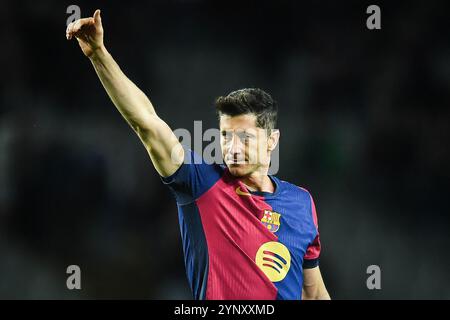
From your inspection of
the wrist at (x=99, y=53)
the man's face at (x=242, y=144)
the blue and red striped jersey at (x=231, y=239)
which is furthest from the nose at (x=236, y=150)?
the wrist at (x=99, y=53)

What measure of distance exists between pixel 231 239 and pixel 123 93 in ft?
2.63

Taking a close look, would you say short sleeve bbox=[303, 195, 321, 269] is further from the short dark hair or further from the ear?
the short dark hair

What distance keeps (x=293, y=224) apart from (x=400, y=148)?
319cm

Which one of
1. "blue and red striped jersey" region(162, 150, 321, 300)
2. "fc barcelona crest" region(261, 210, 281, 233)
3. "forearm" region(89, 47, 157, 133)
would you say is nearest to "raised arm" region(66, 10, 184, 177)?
"forearm" region(89, 47, 157, 133)

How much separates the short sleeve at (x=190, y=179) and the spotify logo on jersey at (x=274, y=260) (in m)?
0.39

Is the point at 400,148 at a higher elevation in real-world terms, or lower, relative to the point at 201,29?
lower

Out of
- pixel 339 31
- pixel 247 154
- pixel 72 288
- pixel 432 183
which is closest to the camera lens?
pixel 247 154

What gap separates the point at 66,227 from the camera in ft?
18.2

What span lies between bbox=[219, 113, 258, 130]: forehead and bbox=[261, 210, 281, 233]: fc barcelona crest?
0.42 meters

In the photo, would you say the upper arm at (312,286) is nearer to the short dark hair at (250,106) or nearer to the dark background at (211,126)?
the short dark hair at (250,106)

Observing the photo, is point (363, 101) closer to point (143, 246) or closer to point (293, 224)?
point (143, 246)

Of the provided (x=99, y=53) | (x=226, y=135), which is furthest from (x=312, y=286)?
(x=99, y=53)

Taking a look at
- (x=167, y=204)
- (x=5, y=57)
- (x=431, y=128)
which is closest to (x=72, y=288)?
(x=167, y=204)

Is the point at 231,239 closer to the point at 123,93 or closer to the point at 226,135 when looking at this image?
the point at 226,135
